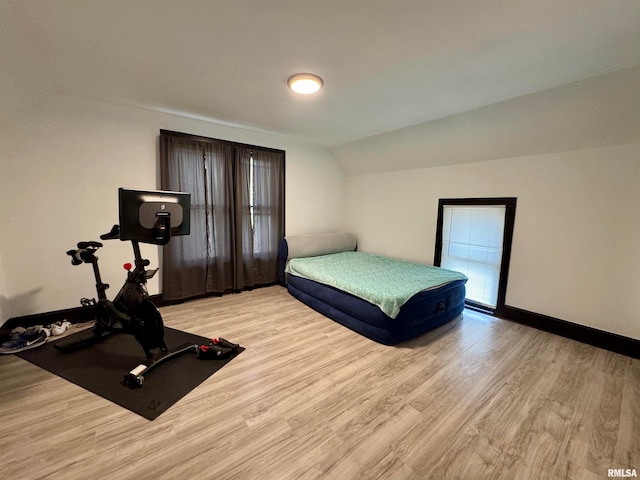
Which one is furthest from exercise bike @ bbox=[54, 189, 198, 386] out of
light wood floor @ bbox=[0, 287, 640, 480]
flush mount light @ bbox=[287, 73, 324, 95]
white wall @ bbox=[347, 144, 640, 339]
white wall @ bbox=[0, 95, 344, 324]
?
white wall @ bbox=[347, 144, 640, 339]

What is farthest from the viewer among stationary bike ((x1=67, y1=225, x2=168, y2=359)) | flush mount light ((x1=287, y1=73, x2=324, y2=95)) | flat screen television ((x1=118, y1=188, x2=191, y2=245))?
flush mount light ((x1=287, y1=73, x2=324, y2=95))

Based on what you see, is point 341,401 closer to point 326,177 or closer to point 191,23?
point 191,23

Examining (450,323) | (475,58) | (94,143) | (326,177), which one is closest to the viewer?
(475,58)

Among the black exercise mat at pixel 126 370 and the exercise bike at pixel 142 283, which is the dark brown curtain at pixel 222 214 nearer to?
the black exercise mat at pixel 126 370

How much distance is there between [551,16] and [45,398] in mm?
4027

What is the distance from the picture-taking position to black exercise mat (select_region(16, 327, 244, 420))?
1766 mm

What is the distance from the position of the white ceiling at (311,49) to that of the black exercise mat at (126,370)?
2272 mm

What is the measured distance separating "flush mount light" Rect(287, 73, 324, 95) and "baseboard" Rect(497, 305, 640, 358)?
3342 millimetres

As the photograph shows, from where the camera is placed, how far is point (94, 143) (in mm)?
2832

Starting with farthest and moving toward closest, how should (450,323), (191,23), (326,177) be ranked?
(326,177)
(450,323)
(191,23)

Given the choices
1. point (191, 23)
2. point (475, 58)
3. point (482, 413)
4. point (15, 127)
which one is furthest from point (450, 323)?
point (15, 127)

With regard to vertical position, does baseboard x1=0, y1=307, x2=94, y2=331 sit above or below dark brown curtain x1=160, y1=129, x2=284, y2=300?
below

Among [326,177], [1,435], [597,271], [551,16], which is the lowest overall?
[1,435]

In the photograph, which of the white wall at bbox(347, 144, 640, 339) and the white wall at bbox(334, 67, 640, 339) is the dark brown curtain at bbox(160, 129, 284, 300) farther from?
the white wall at bbox(347, 144, 640, 339)
